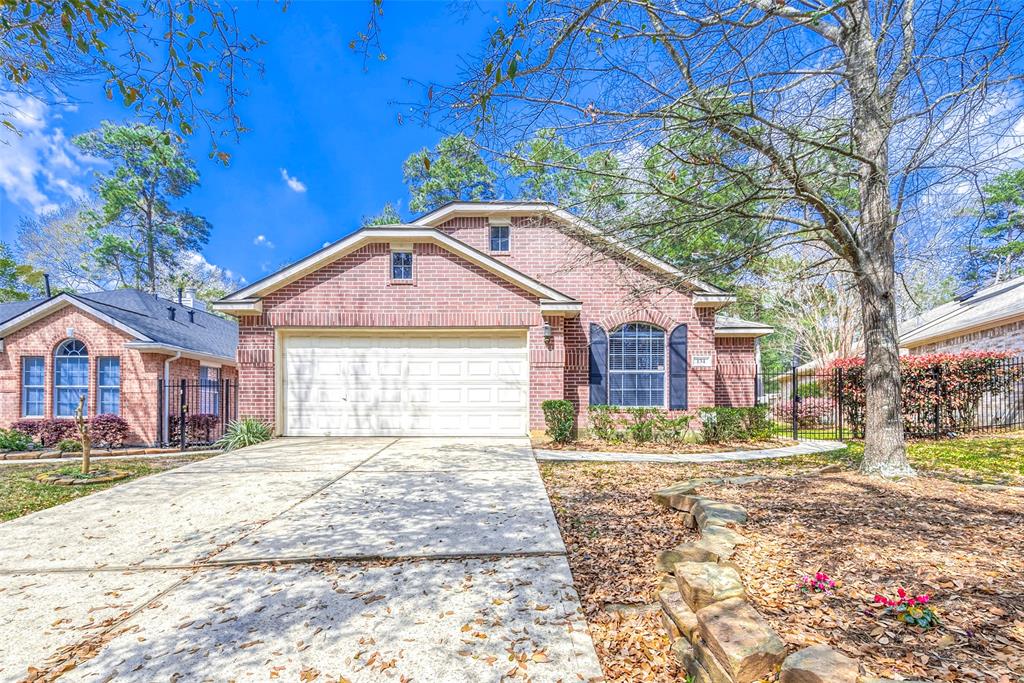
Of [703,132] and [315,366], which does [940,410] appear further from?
[315,366]

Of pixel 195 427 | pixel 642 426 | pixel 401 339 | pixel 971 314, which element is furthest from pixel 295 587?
pixel 971 314

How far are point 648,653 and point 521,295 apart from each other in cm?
816

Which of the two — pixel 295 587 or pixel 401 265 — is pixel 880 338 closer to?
pixel 295 587

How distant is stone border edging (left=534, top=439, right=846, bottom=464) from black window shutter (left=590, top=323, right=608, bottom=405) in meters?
2.48

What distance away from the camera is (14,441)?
11.1 meters

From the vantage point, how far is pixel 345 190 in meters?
20.2

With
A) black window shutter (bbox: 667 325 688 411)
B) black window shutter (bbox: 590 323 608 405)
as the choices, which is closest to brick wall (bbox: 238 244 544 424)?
black window shutter (bbox: 590 323 608 405)

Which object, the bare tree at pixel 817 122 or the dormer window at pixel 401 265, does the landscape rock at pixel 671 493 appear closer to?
the bare tree at pixel 817 122

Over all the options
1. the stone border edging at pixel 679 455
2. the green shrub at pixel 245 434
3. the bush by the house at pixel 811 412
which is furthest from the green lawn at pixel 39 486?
the bush by the house at pixel 811 412

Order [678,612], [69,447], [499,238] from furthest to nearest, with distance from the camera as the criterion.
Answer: [499,238] < [69,447] < [678,612]

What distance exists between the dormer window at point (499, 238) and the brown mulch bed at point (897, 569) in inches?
347

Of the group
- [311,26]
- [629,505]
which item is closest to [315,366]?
[311,26]

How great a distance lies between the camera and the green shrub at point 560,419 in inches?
358

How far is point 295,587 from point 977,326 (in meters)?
17.6
